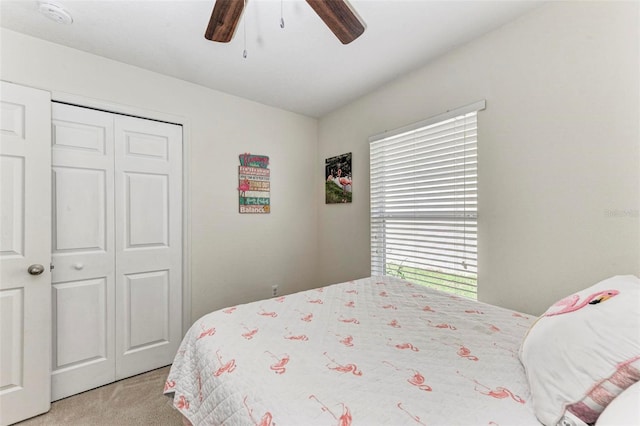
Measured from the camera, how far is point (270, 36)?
6.02ft

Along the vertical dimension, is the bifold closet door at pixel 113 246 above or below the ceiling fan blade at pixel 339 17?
below

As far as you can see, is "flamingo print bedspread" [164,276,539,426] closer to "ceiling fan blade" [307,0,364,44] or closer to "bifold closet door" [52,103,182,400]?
"bifold closet door" [52,103,182,400]

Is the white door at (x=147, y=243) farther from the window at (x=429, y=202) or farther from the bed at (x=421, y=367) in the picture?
the window at (x=429, y=202)

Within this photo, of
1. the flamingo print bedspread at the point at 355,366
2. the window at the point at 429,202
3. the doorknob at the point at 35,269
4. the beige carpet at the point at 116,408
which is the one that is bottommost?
the beige carpet at the point at 116,408

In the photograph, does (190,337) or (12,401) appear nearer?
(190,337)

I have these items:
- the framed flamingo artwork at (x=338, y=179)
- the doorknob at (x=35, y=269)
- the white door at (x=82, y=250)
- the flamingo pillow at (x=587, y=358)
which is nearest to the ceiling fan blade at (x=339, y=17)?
the flamingo pillow at (x=587, y=358)

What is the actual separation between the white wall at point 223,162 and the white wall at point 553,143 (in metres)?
1.67

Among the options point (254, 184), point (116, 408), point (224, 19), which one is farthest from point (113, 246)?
point (224, 19)

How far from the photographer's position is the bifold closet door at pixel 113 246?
195 cm

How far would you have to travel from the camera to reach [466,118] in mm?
1968

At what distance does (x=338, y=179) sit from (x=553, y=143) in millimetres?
1921

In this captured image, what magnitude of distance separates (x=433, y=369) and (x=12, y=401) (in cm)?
250

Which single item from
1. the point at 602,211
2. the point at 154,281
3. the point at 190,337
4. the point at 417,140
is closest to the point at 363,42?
the point at 417,140

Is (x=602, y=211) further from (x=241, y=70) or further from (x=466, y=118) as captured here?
(x=241, y=70)
